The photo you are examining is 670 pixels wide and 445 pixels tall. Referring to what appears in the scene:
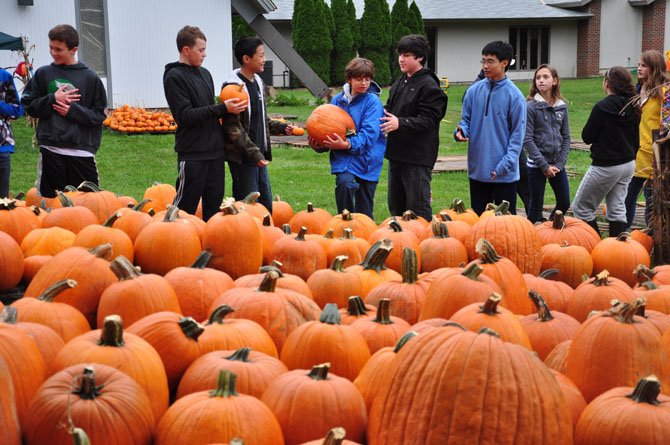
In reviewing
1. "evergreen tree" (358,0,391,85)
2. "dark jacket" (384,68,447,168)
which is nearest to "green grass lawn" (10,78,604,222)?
"dark jacket" (384,68,447,168)

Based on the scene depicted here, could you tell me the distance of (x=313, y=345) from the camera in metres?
2.85

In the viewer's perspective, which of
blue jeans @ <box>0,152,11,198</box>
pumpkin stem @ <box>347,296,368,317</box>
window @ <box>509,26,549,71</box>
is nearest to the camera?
pumpkin stem @ <box>347,296,368,317</box>

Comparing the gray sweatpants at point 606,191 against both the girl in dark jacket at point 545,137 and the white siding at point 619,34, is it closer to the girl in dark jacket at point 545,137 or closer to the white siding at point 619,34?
the girl in dark jacket at point 545,137

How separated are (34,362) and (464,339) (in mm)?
1316

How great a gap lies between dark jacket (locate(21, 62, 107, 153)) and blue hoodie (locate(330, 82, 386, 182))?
193 cm

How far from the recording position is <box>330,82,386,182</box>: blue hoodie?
22.5 ft

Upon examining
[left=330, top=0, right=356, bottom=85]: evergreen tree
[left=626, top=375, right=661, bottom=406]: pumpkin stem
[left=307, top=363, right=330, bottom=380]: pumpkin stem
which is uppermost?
[left=330, top=0, right=356, bottom=85]: evergreen tree

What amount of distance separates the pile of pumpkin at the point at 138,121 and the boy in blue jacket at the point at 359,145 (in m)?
9.67

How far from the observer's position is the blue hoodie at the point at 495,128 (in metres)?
6.89

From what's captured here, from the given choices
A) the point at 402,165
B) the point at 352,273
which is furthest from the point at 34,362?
the point at 402,165

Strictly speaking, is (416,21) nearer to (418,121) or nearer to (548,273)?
(418,121)

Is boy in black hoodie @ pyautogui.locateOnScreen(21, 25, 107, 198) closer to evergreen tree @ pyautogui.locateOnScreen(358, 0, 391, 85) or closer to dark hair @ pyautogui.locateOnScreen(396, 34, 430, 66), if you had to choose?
dark hair @ pyautogui.locateOnScreen(396, 34, 430, 66)

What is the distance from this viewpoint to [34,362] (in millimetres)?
2562

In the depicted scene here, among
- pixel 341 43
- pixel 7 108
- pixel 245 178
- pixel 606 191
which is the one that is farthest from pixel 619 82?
pixel 341 43
